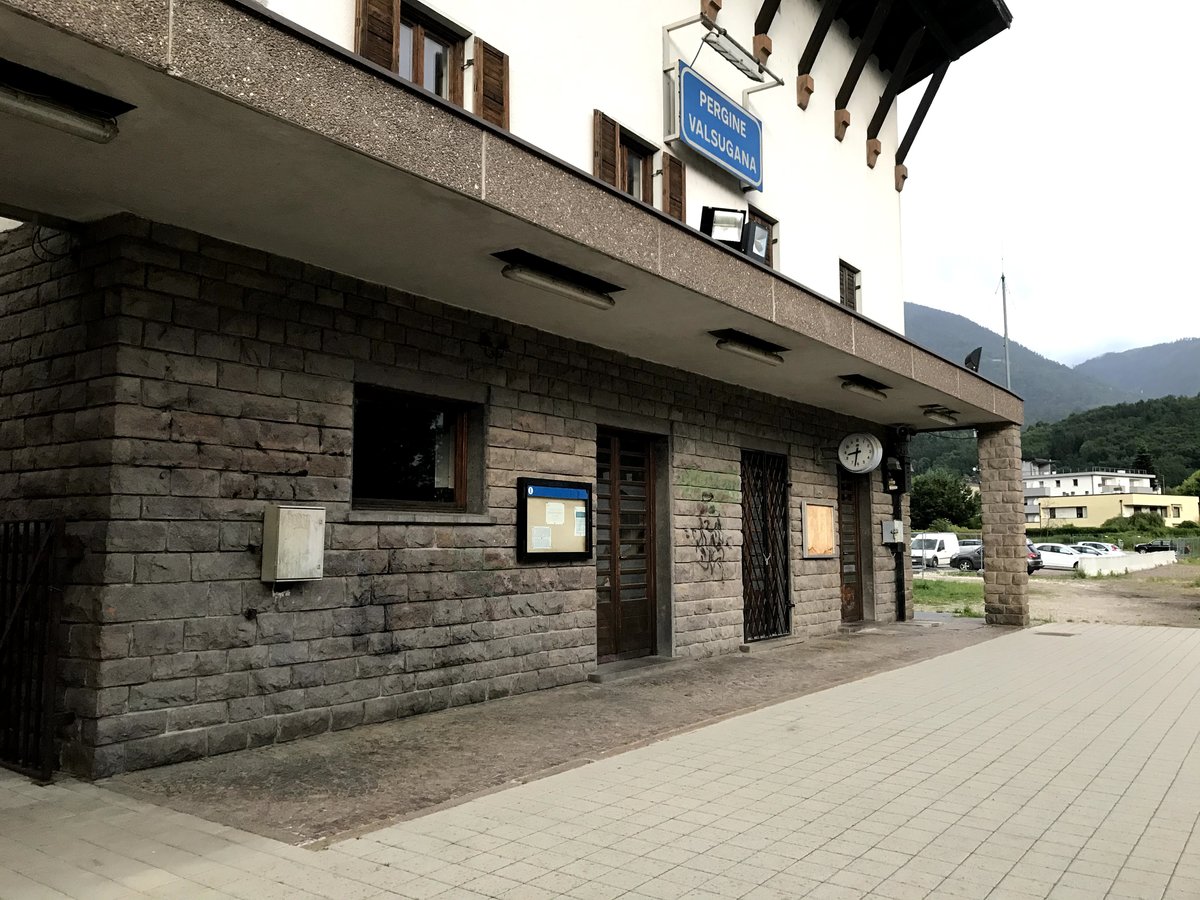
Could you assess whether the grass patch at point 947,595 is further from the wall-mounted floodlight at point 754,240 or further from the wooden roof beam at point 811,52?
the wooden roof beam at point 811,52

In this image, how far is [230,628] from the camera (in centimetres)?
593

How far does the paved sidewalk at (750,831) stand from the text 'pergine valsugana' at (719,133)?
21.8 feet

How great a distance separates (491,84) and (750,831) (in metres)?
6.16

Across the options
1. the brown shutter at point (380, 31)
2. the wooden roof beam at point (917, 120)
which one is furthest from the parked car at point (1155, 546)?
the brown shutter at point (380, 31)

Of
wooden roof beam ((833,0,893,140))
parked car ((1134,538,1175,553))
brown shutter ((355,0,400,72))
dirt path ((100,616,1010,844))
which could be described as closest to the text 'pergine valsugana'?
wooden roof beam ((833,0,893,140))

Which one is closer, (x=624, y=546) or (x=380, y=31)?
(x=380, y=31)

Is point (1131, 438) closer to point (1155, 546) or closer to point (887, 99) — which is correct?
point (1155, 546)

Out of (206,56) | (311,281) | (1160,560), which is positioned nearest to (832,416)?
(311,281)

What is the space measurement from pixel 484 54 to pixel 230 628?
5.04 m

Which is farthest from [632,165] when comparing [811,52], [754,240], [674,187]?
[811,52]

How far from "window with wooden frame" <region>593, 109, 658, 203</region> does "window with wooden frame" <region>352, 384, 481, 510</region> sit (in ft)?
9.04

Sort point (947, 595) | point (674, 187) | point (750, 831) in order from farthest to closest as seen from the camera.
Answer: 1. point (947, 595)
2. point (674, 187)
3. point (750, 831)

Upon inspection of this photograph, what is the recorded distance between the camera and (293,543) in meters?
6.17

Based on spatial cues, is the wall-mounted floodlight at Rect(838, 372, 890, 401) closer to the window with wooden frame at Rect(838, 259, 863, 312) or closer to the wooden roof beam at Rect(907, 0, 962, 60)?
the window with wooden frame at Rect(838, 259, 863, 312)
